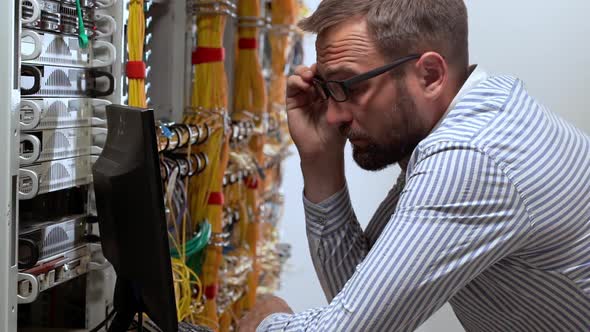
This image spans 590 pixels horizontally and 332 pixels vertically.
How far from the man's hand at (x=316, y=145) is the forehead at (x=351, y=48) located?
27 centimetres

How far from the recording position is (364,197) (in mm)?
3314

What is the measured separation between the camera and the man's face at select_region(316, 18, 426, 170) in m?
1.37

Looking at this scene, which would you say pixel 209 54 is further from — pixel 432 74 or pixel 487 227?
pixel 487 227

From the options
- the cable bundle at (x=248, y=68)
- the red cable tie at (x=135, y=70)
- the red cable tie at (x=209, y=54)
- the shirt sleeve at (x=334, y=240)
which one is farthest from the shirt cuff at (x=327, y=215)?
the cable bundle at (x=248, y=68)

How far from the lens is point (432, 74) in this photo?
1.36 meters

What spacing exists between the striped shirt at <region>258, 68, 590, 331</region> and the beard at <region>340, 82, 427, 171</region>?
89 mm

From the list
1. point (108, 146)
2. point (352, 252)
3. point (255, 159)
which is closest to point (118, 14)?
point (108, 146)

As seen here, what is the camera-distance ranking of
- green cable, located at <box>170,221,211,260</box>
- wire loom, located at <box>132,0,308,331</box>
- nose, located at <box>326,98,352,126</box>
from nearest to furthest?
nose, located at <box>326,98,352,126</box> → wire loom, located at <box>132,0,308,331</box> → green cable, located at <box>170,221,211,260</box>

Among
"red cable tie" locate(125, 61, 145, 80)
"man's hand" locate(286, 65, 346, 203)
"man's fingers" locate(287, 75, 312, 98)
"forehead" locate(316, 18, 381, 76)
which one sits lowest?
"man's hand" locate(286, 65, 346, 203)

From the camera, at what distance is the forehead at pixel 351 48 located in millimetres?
1367

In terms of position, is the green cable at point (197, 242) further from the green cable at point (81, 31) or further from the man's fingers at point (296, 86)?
the green cable at point (81, 31)

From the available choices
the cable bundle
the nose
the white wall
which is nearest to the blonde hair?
the nose

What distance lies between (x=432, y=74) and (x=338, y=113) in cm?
19

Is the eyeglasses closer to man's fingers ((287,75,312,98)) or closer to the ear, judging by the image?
the ear
